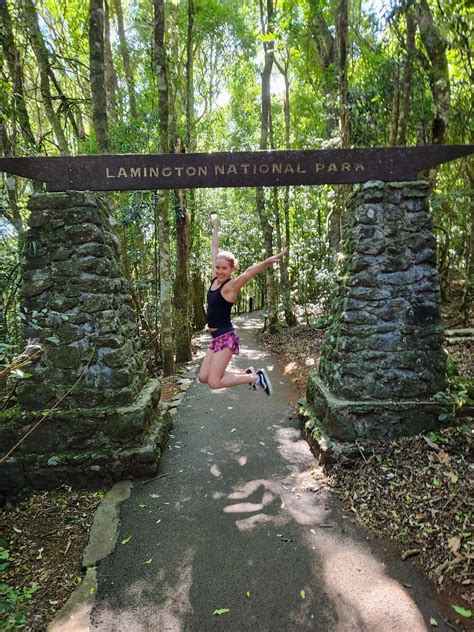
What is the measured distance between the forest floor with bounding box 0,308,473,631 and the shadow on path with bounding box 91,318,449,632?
0.20m

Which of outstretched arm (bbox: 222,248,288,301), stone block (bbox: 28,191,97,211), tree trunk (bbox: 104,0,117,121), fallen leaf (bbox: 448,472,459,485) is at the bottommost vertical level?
fallen leaf (bbox: 448,472,459,485)

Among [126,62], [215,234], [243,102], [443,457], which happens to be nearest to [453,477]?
[443,457]

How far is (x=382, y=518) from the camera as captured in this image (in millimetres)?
3287

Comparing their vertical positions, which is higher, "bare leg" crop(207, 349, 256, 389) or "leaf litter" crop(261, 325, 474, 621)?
"bare leg" crop(207, 349, 256, 389)

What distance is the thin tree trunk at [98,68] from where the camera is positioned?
549cm

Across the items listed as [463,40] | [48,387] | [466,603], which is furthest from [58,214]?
[463,40]

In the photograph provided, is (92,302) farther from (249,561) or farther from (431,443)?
(431,443)

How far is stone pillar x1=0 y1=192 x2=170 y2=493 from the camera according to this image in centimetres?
402

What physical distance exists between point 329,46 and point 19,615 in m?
11.2

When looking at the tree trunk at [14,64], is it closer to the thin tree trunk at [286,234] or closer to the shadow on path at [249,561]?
the shadow on path at [249,561]

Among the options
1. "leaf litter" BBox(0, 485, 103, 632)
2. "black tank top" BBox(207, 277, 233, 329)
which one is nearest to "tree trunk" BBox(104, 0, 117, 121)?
"black tank top" BBox(207, 277, 233, 329)

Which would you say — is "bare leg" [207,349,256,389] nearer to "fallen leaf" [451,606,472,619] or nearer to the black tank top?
the black tank top

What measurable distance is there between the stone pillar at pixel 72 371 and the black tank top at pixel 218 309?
112cm

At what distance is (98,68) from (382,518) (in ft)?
22.4
